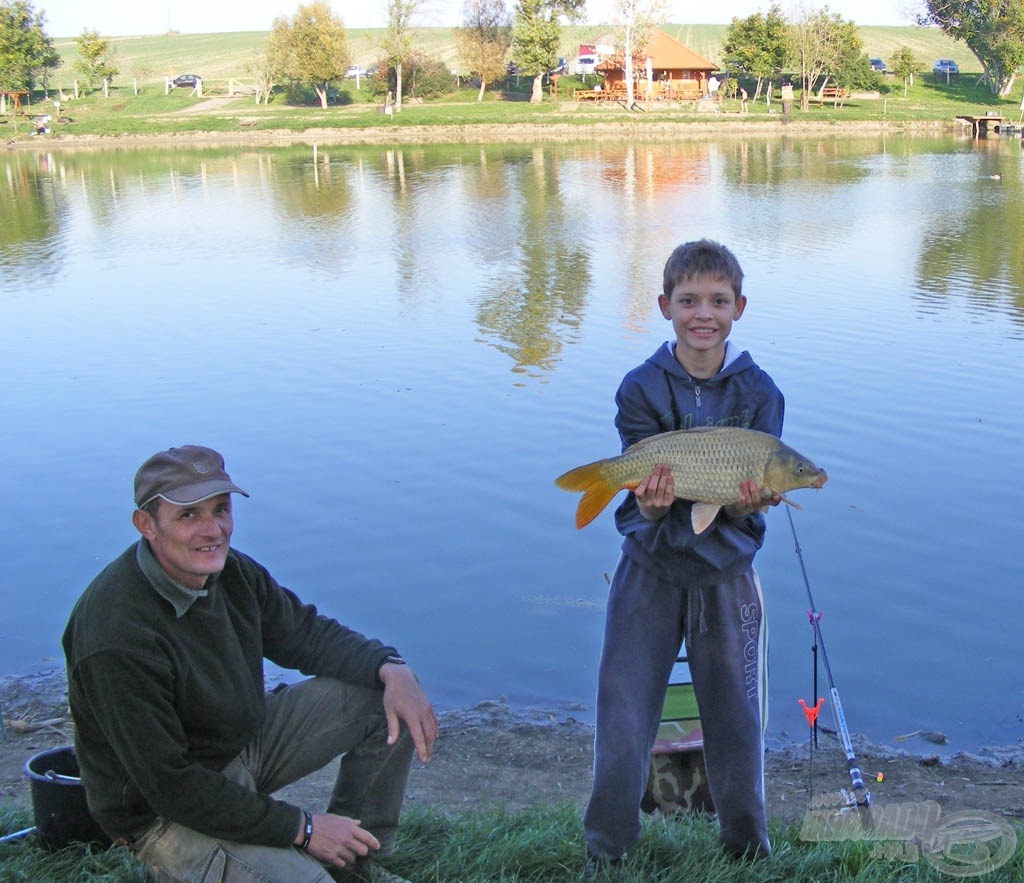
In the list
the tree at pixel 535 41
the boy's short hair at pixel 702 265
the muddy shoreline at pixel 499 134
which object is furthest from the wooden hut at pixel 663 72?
the boy's short hair at pixel 702 265

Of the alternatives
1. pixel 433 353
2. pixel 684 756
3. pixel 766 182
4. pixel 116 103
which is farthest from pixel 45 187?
pixel 116 103

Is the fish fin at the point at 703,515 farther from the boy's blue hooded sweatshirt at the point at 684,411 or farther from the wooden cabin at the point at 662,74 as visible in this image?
Answer: the wooden cabin at the point at 662,74

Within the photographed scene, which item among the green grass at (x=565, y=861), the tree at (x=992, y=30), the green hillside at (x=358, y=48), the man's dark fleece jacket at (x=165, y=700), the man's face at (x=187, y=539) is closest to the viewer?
the man's dark fleece jacket at (x=165, y=700)

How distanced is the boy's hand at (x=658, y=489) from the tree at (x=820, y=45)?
63.7 m

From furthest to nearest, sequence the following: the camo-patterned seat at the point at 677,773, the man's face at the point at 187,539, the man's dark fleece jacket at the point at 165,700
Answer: the camo-patterned seat at the point at 677,773
the man's face at the point at 187,539
the man's dark fleece jacket at the point at 165,700

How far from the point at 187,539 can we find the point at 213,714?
40 centimetres

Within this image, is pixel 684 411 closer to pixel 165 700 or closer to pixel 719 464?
pixel 719 464

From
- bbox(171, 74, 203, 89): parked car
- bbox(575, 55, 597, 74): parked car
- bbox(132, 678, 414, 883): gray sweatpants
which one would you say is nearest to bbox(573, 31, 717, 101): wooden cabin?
bbox(575, 55, 597, 74): parked car

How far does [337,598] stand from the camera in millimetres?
6805

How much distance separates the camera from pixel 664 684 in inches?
122

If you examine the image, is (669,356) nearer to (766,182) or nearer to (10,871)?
(10,871)

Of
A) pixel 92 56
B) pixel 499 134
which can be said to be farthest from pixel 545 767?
pixel 92 56

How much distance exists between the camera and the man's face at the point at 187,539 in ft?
8.70

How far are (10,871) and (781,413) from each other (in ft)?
7.64
